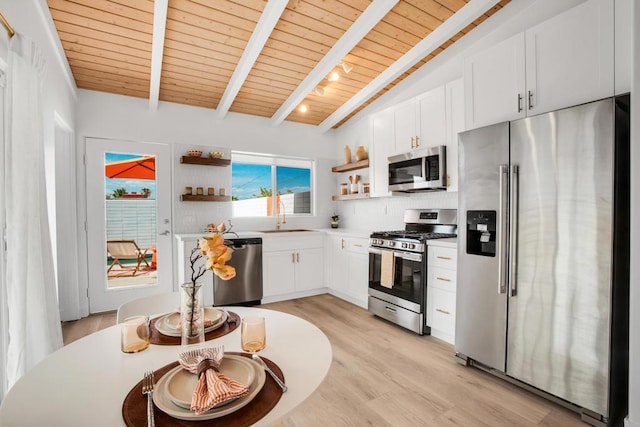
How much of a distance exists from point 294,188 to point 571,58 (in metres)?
3.75

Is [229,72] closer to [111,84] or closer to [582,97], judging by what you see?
[111,84]

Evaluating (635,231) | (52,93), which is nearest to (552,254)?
(635,231)

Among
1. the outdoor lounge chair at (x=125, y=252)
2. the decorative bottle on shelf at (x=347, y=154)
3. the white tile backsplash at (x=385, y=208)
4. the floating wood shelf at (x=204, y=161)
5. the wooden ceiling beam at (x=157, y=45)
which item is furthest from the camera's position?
the decorative bottle on shelf at (x=347, y=154)

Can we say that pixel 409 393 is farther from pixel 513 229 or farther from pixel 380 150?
pixel 380 150

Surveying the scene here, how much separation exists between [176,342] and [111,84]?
360 cm

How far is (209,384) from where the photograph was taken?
0.83 metres

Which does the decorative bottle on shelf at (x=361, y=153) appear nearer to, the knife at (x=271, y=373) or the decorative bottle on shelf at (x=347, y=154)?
the decorative bottle on shelf at (x=347, y=154)

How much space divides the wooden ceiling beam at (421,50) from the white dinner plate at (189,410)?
3288mm

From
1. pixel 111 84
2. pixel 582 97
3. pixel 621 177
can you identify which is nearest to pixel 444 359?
pixel 621 177

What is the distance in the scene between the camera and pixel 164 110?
13.5ft

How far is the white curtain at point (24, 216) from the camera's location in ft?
5.63

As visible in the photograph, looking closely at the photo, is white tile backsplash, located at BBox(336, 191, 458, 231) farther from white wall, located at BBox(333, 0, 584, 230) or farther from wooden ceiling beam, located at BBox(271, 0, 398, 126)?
wooden ceiling beam, located at BBox(271, 0, 398, 126)

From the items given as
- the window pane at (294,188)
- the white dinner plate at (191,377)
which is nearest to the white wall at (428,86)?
the window pane at (294,188)

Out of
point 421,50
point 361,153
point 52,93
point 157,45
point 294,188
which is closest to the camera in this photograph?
point 52,93
